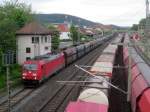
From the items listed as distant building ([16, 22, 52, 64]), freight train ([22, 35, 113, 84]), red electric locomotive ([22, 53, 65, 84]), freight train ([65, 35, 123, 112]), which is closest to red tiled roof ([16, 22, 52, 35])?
distant building ([16, 22, 52, 64])

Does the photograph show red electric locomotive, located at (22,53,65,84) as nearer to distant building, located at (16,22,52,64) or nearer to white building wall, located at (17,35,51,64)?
white building wall, located at (17,35,51,64)

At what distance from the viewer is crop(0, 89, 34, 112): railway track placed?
3165 cm

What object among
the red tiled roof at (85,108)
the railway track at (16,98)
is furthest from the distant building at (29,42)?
the red tiled roof at (85,108)

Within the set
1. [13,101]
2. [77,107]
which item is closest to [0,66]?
[13,101]

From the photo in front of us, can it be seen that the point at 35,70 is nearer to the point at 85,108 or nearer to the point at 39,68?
the point at 39,68

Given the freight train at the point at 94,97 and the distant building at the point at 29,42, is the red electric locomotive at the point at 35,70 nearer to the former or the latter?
the freight train at the point at 94,97

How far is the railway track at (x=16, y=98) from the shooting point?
31645mm

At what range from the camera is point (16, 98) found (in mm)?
35375

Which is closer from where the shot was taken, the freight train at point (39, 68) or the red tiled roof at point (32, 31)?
the freight train at point (39, 68)

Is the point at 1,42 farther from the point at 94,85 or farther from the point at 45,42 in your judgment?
the point at 94,85

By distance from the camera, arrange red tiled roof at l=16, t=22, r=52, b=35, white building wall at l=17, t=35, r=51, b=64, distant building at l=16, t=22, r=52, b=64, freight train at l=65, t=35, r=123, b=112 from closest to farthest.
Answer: freight train at l=65, t=35, r=123, b=112 < white building wall at l=17, t=35, r=51, b=64 < distant building at l=16, t=22, r=52, b=64 < red tiled roof at l=16, t=22, r=52, b=35

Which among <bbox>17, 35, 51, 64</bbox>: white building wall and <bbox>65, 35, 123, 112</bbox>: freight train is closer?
<bbox>65, 35, 123, 112</bbox>: freight train

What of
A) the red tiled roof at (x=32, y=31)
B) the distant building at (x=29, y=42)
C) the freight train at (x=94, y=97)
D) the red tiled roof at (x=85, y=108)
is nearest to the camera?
the red tiled roof at (x=85, y=108)

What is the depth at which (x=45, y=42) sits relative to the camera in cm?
6312
